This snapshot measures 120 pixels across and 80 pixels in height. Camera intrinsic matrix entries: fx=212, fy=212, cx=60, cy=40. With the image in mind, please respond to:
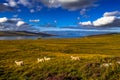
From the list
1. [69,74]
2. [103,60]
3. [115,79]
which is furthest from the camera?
[103,60]

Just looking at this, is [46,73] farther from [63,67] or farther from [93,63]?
[93,63]

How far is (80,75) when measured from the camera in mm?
25766

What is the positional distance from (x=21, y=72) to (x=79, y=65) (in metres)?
7.75

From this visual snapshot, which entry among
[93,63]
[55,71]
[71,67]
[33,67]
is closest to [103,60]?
[93,63]

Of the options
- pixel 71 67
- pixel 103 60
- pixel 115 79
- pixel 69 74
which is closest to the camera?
pixel 115 79

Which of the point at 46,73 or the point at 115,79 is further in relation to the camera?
the point at 46,73

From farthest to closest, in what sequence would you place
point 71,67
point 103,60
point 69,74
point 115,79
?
point 103,60
point 71,67
point 69,74
point 115,79

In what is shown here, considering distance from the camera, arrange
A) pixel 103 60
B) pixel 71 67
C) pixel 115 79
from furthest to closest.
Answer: pixel 103 60
pixel 71 67
pixel 115 79

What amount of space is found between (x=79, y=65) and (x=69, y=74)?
3.07 metres

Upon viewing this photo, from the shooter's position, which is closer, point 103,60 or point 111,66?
point 111,66

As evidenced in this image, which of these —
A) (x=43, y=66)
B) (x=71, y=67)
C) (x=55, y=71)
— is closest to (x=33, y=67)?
(x=43, y=66)

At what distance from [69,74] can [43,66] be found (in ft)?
14.1

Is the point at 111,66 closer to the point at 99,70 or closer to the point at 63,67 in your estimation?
the point at 99,70

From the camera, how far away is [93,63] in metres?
28.3
